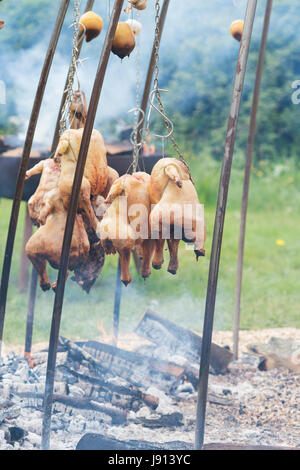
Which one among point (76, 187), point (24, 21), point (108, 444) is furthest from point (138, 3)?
point (24, 21)

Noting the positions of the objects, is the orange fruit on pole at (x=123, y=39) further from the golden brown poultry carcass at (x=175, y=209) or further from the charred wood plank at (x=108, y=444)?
the charred wood plank at (x=108, y=444)

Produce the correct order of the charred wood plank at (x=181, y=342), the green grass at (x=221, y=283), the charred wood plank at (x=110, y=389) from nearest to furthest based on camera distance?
1. the charred wood plank at (x=110, y=389)
2. the charred wood plank at (x=181, y=342)
3. the green grass at (x=221, y=283)

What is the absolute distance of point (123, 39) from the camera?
2451 mm

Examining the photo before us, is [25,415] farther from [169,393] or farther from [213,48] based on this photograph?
[213,48]

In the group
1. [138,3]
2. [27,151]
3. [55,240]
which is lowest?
[55,240]

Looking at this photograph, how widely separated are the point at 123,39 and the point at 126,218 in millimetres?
A: 800

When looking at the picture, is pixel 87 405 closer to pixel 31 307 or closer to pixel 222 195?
pixel 31 307

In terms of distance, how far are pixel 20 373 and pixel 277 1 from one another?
23.6ft

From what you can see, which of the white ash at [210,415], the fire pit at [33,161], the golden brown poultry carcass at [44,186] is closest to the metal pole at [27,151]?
the golden brown poultry carcass at [44,186]

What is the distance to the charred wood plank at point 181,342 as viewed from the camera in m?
4.05

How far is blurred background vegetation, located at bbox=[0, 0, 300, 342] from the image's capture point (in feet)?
19.8

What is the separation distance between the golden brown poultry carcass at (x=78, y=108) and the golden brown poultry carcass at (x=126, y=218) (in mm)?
481

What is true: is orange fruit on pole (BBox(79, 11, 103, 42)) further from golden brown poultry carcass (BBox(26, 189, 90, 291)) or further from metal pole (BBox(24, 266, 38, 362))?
metal pole (BBox(24, 266, 38, 362))

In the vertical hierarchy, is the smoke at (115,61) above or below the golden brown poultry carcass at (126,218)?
above
